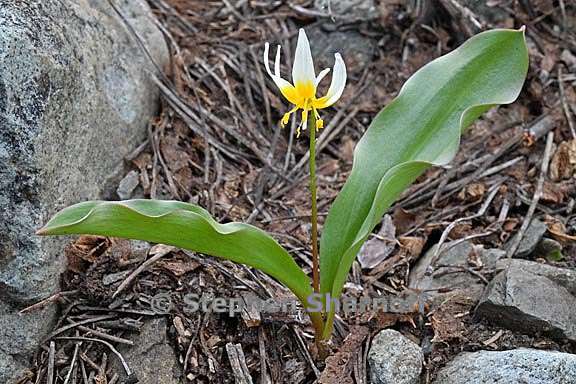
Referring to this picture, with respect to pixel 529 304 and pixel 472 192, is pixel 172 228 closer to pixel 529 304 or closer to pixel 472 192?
pixel 529 304

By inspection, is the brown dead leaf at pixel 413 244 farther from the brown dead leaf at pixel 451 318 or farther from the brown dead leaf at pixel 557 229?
the brown dead leaf at pixel 557 229

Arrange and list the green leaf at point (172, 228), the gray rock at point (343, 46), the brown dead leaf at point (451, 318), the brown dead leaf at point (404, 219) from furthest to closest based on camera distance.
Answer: the gray rock at point (343, 46) < the brown dead leaf at point (404, 219) < the brown dead leaf at point (451, 318) < the green leaf at point (172, 228)

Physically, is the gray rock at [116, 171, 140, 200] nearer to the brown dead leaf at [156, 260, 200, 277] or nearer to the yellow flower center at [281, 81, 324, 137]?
the brown dead leaf at [156, 260, 200, 277]

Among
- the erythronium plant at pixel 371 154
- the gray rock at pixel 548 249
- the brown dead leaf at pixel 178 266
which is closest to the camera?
the erythronium plant at pixel 371 154

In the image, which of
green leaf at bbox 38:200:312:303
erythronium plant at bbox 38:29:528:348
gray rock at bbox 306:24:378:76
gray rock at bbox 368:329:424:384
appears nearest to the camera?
green leaf at bbox 38:200:312:303

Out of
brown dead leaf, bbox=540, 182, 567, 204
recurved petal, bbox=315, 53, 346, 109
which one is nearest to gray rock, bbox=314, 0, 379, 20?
brown dead leaf, bbox=540, 182, 567, 204

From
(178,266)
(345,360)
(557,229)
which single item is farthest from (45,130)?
(557,229)

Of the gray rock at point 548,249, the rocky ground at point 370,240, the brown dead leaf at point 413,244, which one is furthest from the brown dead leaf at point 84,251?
the gray rock at point 548,249

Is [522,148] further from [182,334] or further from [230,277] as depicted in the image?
[182,334]
